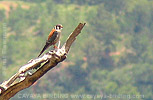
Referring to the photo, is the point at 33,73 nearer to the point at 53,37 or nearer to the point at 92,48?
the point at 53,37

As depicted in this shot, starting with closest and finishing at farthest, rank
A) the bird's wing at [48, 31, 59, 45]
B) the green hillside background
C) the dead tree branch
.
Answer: the dead tree branch
the bird's wing at [48, 31, 59, 45]
the green hillside background

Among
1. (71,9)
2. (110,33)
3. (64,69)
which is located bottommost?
(64,69)

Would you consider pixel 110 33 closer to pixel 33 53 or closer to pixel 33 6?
pixel 33 53

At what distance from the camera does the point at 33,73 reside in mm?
4941

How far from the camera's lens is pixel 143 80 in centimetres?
3052

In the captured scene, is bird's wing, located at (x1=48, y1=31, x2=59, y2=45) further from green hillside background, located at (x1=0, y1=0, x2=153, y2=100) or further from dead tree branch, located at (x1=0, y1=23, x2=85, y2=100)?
green hillside background, located at (x1=0, y1=0, x2=153, y2=100)

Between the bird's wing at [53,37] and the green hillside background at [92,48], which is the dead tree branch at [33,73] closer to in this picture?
the bird's wing at [53,37]

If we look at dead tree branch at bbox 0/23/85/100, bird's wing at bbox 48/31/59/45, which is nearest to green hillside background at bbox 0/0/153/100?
bird's wing at bbox 48/31/59/45

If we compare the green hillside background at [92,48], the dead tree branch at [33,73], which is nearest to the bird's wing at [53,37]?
the dead tree branch at [33,73]

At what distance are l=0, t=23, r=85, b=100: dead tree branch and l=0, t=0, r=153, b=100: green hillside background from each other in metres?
21.7

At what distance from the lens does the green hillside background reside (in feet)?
97.7

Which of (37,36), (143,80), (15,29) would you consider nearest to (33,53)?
(37,36)

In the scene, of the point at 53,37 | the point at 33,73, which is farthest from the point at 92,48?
the point at 33,73

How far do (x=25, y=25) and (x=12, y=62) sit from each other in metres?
4.64
